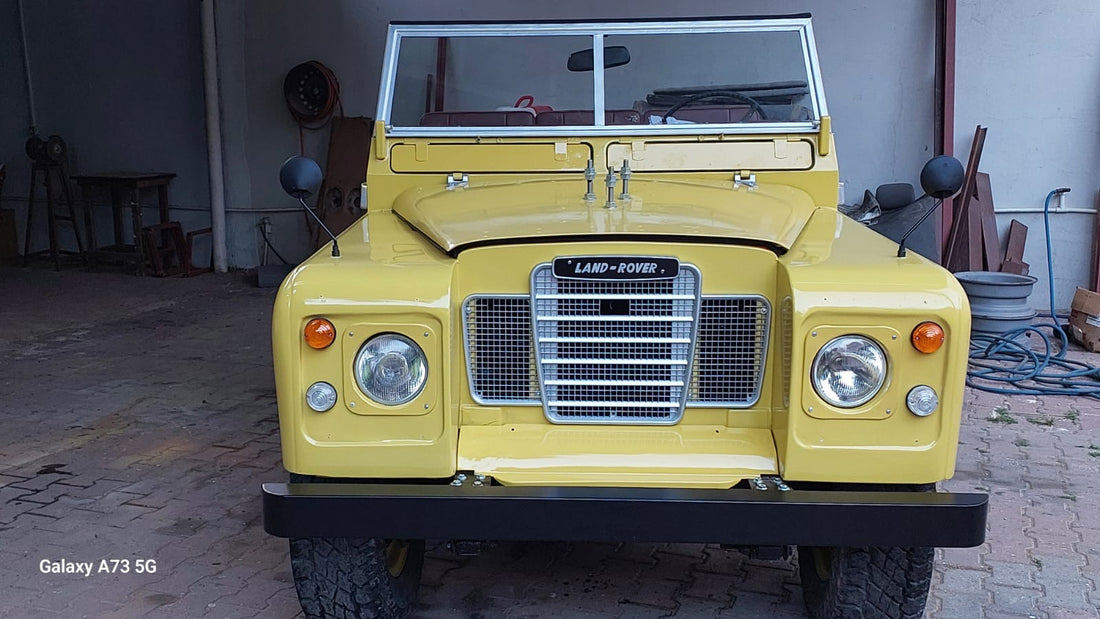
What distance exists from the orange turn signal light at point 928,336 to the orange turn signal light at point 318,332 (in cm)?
144

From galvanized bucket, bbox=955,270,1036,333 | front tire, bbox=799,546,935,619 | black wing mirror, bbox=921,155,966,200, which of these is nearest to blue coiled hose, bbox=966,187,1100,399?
galvanized bucket, bbox=955,270,1036,333

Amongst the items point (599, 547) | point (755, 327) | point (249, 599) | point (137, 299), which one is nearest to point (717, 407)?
point (755, 327)

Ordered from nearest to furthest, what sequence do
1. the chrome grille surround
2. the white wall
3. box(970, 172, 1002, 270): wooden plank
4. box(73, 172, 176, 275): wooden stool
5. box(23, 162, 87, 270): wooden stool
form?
1. the chrome grille surround
2. the white wall
3. box(970, 172, 1002, 270): wooden plank
4. box(73, 172, 176, 275): wooden stool
5. box(23, 162, 87, 270): wooden stool

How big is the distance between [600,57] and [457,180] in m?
0.76

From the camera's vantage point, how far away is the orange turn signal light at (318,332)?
2.47 meters

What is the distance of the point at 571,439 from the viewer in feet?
8.72

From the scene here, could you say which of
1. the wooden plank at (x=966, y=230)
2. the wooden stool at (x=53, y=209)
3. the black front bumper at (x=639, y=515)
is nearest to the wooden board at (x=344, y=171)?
the wooden stool at (x=53, y=209)

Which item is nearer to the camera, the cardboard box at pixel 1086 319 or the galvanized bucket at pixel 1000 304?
the galvanized bucket at pixel 1000 304

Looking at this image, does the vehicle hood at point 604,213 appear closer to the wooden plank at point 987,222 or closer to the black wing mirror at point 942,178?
the black wing mirror at point 942,178

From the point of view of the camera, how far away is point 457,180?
3674 millimetres

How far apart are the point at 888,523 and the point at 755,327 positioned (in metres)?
0.60

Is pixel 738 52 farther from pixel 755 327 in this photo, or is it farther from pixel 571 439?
pixel 571 439

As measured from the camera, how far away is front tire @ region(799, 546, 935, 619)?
105 inches

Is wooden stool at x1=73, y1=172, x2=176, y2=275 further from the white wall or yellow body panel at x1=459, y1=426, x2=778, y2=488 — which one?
yellow body panel at x1=459, y1=426, x2=778, y2=488
